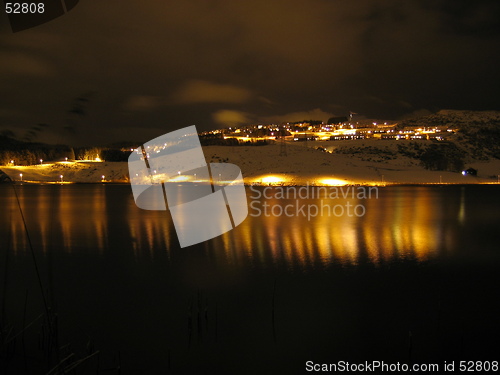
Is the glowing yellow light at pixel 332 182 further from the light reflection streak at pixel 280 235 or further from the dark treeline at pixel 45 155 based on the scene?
the dark treeline at pixel 45 155

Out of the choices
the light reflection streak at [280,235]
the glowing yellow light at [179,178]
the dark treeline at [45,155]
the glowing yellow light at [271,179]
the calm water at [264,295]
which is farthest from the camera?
the dark treeline at [45,155]

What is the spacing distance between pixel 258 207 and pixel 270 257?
1052cm

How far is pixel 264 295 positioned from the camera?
24.6 feet

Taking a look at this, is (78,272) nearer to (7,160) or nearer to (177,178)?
(177,178)

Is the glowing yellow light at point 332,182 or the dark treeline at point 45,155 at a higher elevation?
the dark treeline at point 45,155

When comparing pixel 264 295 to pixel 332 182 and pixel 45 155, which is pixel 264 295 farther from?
pixel 45 155

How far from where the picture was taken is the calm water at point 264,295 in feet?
18.2

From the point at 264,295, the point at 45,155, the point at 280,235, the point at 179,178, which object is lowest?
the point at 179,178

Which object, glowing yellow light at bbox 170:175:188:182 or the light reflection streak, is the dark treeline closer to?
glowing yellow light at bbox 170:175:188:182

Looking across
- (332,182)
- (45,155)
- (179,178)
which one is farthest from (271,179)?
(45,155)

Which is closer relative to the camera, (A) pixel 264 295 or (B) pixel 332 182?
(A) pixel 264 295

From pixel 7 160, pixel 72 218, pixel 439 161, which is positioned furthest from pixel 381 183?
pixel 7 160

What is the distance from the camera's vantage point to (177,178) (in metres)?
41.5

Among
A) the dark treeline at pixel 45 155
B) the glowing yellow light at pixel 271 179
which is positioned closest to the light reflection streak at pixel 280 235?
the glowing yellow light at pixel 271 179
